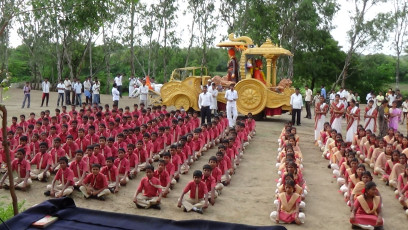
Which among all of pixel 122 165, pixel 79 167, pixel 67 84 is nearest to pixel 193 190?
pixel 122 165

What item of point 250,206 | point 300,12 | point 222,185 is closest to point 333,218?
point 250,206

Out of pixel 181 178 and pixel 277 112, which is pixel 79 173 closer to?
pixel 181 178

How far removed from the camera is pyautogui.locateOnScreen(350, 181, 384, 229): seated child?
610cm

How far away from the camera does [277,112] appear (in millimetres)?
16125

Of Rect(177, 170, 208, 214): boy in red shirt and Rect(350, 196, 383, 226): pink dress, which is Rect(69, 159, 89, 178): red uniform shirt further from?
Rect(350, 196, 383, 226): pink dress

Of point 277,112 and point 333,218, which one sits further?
point 277,112

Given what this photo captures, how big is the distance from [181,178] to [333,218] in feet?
10.8

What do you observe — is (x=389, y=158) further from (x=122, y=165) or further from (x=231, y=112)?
(x=231, y=112)

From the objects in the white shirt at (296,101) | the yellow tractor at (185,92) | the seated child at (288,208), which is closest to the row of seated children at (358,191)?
the seated child at (288,208)

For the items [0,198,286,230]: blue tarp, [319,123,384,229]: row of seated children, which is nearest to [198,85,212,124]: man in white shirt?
[319,123,384,229]: row of seated children

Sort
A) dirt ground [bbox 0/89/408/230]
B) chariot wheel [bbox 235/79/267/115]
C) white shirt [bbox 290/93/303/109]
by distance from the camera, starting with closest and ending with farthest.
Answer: dirt ground [bbox 0/89/408/230], white shirt [bbox 290/93/303/109], chariot wheel [bbox 235/79/267/115]

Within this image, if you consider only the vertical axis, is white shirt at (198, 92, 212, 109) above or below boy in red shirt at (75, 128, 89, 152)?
above

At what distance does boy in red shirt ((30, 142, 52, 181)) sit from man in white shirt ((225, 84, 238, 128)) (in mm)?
7040

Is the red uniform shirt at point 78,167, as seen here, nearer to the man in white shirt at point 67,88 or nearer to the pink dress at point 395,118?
the pink dress at point 395,118
